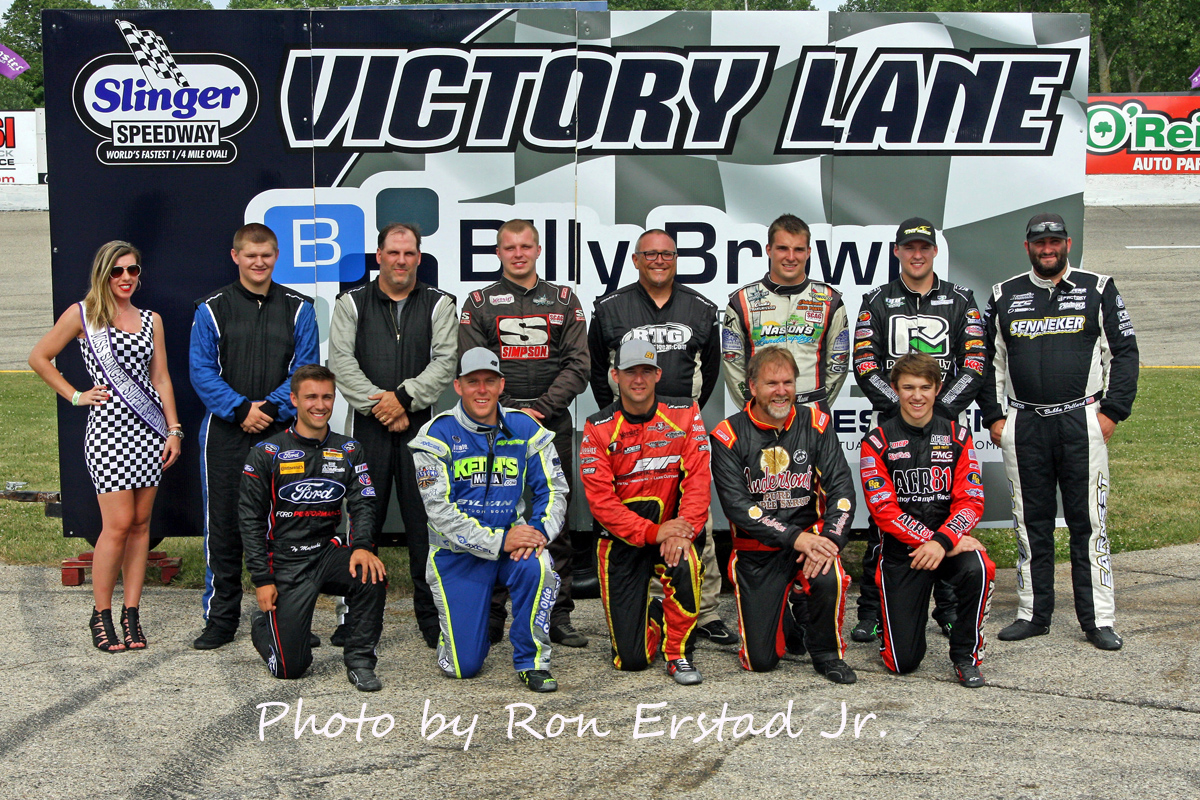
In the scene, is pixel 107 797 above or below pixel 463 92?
below

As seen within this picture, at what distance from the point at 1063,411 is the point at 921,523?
1.12 metres

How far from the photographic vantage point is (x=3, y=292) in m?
20.6

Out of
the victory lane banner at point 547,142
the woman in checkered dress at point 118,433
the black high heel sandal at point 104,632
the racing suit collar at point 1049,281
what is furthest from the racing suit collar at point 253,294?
the racing suit collar at point 1049,281

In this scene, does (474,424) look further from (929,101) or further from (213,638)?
(929,101)

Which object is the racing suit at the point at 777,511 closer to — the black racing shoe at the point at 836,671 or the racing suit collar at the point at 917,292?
the black racing shoe at the point at 836,671

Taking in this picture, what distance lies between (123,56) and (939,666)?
5790mm

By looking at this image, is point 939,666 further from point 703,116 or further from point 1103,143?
point 1103,143

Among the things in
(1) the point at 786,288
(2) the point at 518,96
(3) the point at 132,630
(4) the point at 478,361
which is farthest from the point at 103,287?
(1) the point at 786,288

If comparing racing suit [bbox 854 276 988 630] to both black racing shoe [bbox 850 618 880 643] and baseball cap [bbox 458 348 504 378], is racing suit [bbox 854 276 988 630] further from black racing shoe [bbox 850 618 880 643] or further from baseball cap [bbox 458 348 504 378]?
baseball cap [bbox 458 348 504 378]

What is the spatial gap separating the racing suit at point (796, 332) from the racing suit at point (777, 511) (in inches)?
21.6

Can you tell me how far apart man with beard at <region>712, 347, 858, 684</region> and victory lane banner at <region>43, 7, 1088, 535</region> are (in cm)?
157

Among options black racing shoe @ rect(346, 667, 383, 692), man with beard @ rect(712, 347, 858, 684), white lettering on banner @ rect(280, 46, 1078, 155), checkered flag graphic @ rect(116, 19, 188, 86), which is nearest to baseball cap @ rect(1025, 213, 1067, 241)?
white lettering on banner @ rect(280, 46, 1078, 155)

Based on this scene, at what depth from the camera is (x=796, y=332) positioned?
5.94 metres

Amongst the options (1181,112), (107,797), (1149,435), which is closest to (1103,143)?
(1181,112)
